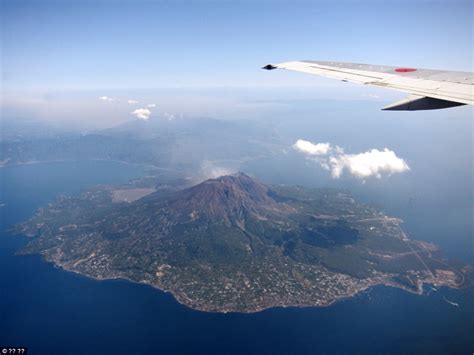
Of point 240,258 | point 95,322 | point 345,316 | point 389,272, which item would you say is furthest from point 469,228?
point 95,322

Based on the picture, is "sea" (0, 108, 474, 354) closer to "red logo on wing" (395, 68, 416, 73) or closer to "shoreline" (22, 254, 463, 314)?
"shoreline" (22, 254, 463, 314)

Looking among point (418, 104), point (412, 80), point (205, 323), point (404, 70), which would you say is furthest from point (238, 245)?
point (418, 104)

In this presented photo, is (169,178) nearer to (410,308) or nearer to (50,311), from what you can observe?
(50,311)

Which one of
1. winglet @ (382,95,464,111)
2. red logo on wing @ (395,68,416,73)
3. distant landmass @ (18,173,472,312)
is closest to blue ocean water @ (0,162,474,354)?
distant landmass @ (18,173,472,312)

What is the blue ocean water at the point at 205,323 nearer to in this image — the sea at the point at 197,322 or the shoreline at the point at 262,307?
the sea at the point at 197,322

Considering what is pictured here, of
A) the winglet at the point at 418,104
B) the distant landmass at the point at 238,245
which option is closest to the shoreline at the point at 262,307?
the distant landmass at the point at 238,245
